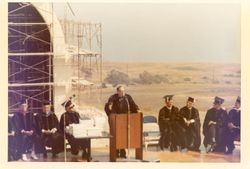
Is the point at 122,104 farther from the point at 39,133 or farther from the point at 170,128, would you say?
the point at 39,133

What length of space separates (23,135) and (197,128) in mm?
580

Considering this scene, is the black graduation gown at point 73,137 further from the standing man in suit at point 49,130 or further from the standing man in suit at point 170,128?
the standing man in suit at point 170,128

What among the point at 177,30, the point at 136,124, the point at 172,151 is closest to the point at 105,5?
the point at 177,30

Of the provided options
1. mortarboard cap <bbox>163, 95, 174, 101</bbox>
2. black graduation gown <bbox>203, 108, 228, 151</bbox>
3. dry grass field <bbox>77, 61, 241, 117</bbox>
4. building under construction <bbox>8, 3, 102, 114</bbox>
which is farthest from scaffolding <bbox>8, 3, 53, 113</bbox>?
black graduation gown <bbox>203, 108, 228, 151</bbox>

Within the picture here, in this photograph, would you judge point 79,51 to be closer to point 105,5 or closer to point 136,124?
point 105,5

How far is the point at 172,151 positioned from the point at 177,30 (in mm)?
404

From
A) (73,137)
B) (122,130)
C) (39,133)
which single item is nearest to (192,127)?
(122,130)

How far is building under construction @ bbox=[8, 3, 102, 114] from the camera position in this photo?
1.31m

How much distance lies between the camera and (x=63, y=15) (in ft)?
4.32

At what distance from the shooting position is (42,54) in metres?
1.31

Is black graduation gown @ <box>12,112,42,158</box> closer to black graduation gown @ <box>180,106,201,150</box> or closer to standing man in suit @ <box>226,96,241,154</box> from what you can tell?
black graduation gown @ <box>180,106,201,150</box>

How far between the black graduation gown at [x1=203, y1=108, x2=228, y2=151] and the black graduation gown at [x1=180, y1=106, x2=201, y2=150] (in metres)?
0.02

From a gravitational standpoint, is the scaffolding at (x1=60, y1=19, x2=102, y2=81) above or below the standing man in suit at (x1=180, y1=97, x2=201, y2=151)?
above
